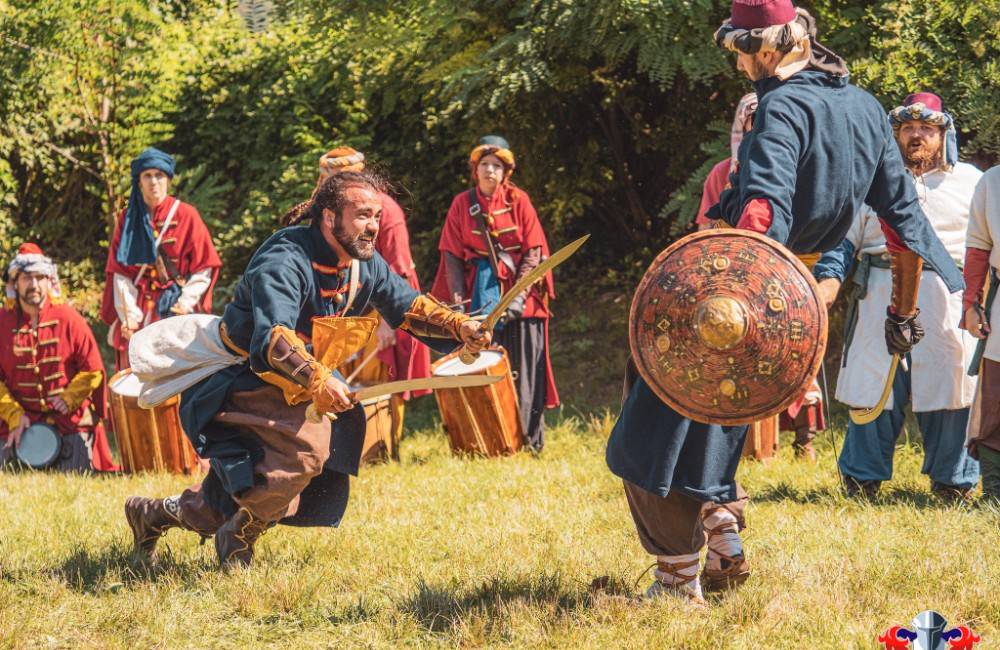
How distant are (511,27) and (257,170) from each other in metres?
4.45

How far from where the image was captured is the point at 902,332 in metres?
4.70

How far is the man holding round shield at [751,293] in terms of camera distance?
3.66 metres

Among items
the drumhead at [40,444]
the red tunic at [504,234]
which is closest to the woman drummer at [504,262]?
the red tunic at [504,234]

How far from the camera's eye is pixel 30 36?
39.5ft

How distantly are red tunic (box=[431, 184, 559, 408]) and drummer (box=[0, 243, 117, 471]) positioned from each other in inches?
97.9

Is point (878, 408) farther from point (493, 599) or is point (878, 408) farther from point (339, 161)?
point (339, 161)

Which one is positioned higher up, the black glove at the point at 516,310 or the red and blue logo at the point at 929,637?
the red and blue logo at the point at 929,637

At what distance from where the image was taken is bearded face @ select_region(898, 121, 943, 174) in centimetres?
641

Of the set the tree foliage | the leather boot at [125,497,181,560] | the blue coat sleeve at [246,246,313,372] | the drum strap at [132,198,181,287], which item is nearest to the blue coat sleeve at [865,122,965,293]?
the blue coat sleeve at [246,246,313,372]

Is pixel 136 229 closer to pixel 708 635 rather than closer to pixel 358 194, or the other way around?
pixel 358 194

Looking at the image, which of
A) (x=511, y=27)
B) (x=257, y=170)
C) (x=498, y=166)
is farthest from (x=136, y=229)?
(x=257, y=170)

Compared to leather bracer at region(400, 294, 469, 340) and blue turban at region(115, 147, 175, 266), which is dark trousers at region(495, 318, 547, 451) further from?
leather bracer at region(400, 294, 469, 340)

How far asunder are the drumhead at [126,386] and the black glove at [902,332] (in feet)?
14.4

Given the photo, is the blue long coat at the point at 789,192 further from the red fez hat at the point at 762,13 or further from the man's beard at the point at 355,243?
the man's beard at the point at 355,243
